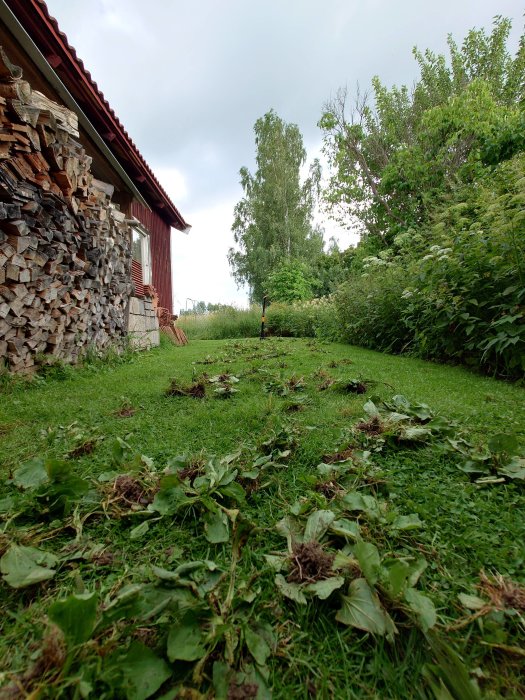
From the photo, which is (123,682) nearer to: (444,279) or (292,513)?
(292,513)

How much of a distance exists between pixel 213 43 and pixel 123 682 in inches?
532

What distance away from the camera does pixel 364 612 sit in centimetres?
72

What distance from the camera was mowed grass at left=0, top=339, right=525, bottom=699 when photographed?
658 mm

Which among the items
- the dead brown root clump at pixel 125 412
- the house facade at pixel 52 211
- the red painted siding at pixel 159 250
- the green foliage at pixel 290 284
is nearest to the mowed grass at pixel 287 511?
the dead brown root clump at pixel 125 412

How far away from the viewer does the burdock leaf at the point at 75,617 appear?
0.62 metres

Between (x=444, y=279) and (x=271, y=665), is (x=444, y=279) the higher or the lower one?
the higher one

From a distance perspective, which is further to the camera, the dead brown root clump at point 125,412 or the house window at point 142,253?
the house window at point 142,253

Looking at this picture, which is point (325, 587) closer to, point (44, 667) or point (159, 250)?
point (44, 667)

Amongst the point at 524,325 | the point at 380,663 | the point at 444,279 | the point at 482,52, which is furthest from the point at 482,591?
the point at 482,52

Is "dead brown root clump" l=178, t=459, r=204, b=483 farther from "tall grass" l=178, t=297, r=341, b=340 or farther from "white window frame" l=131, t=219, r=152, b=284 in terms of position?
"white window frame" l=131, t=219, r=152, b=284

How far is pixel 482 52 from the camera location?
12.7 meters

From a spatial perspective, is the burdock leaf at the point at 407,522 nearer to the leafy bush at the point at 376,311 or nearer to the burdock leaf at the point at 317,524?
the burdock leaf at the point at 317,524

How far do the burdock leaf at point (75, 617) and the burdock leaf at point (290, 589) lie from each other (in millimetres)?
413

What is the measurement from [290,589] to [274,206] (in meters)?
20.6
